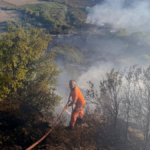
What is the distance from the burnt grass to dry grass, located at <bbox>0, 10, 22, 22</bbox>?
28.7m

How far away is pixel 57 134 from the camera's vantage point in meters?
4.87

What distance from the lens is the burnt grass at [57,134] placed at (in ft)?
14.2

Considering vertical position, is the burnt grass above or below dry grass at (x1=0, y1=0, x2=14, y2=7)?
below

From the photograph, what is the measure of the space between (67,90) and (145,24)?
27172 mm

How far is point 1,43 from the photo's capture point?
687cm

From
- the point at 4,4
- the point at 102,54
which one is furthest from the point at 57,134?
the point at 4,4

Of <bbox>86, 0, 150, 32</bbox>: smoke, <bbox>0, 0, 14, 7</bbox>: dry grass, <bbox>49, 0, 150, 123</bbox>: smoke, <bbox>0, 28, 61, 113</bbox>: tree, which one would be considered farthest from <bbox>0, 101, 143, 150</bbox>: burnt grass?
<bbox>0, 0, 14, 7</bbox>: dry grass

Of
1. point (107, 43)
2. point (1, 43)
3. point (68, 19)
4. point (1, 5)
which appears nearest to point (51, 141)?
point (1, 43)

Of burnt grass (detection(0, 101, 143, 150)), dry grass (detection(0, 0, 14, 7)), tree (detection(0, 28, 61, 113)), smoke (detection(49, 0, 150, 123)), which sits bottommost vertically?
burnt grass (detection(0, 101, 143, 150))

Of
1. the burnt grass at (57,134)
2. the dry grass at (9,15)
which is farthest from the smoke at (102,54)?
the dry grass at (9,15)

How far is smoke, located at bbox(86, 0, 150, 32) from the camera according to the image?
33438 mm

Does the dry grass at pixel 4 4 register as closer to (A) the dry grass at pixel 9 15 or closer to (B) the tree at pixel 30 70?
(A) the dry grass at pixel 9 15

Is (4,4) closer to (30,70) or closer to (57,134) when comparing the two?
(30,70)

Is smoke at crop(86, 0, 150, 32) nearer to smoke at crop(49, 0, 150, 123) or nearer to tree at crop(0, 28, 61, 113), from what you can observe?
smoke at crop(49, 0, 150, 123)
